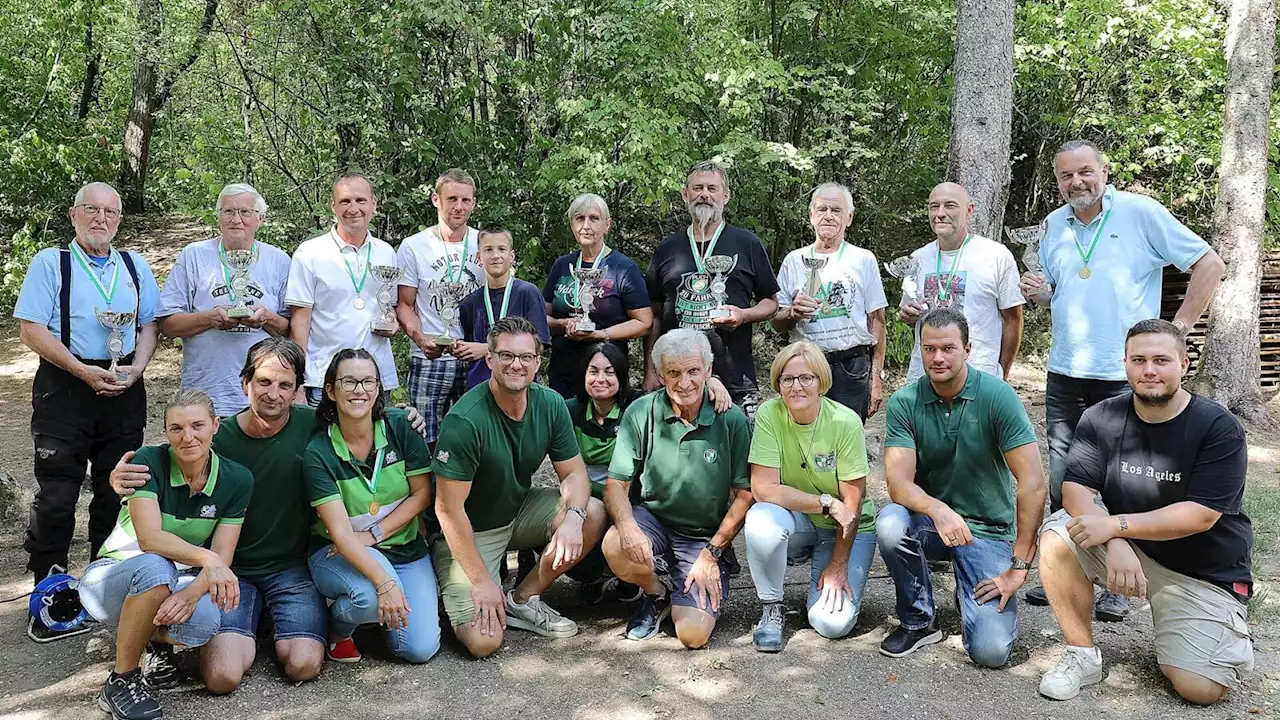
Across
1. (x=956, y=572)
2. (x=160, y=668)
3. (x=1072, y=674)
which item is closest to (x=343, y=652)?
(x=160, y=668)

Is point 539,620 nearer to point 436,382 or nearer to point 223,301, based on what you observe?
point 436,382

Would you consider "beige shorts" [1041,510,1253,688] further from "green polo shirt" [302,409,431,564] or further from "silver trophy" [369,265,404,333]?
"silver trophy" [369,265,404,333]

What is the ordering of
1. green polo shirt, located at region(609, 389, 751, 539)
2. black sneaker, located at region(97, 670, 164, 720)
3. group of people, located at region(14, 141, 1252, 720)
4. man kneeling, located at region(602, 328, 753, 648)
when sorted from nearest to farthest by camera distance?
1. black sneaker, located at region(97, 670, 164, 720)
2. group of people, located at region(14, 141, 1252, 720)
3. man kneeling, located at region(602, 328, 753, 648)
4. green polo shirt, located at region(609, 389, 751, 539)

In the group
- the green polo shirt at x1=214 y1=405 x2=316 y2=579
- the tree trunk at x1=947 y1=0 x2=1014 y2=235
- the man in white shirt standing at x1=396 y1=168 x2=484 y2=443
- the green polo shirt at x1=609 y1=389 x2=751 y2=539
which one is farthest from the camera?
the tree trunk at x1=947 y1=0 x2=1014 y2=235

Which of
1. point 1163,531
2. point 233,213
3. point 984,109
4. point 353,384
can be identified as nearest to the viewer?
point 1163,531

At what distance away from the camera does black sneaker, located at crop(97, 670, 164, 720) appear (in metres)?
3.28

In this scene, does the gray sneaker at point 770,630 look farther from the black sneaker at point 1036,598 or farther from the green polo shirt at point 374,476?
the green polo shirt at point 374,476

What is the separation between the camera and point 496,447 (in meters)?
4.06

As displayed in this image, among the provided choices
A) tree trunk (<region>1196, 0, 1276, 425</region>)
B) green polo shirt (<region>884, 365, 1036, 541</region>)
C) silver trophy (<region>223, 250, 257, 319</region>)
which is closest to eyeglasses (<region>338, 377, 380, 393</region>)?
silver trophy (<region>223, 250, 257, 319</region>)

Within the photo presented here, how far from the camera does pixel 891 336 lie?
9.72 meters

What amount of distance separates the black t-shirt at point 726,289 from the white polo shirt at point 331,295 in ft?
4.73

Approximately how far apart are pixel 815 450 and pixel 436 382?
77.5 inches

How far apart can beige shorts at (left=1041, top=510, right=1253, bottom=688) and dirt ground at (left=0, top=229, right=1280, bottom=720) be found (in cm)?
13

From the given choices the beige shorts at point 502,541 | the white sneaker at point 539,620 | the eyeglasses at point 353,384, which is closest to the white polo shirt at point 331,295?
the eyeglasses at point 353,384
